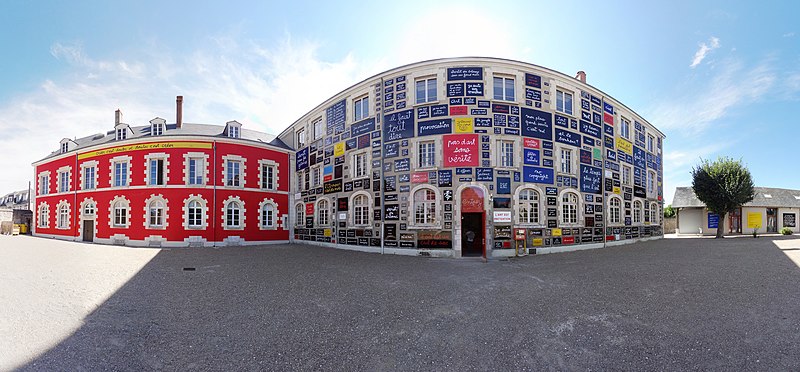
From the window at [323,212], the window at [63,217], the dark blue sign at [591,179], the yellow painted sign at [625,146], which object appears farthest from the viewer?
the window at [63,217]

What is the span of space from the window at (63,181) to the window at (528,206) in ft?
110


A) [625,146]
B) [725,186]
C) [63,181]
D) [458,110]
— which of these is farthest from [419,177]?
[63,181]

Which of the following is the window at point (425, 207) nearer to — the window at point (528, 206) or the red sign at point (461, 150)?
the red sign at point (461, 150)

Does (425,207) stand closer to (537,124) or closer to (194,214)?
(537,124)

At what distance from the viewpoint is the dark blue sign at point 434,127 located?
15.6 m

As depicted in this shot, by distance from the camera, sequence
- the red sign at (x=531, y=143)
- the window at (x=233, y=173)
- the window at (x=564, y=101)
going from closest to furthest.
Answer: the red sign at (x=531, y=143) < the window at (x=564, y=101) < the window at (x=233, y=173)

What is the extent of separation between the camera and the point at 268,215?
22875mm

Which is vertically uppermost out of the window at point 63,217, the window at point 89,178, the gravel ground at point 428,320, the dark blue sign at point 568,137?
the dark blue sign at point 568,137

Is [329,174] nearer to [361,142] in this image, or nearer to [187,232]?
[361,142]

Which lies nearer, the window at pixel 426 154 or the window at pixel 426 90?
the window at pixel 426 154

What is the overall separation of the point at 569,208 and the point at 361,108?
12904mm

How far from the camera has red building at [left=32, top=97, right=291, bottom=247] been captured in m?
20.8

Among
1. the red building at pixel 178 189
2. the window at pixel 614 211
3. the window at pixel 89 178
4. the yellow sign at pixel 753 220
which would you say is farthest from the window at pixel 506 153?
the yellow sign at pixel 753 220

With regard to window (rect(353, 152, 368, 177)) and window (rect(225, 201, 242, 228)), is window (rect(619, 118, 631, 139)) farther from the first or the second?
window (rect(225, 201, 242, 228))
